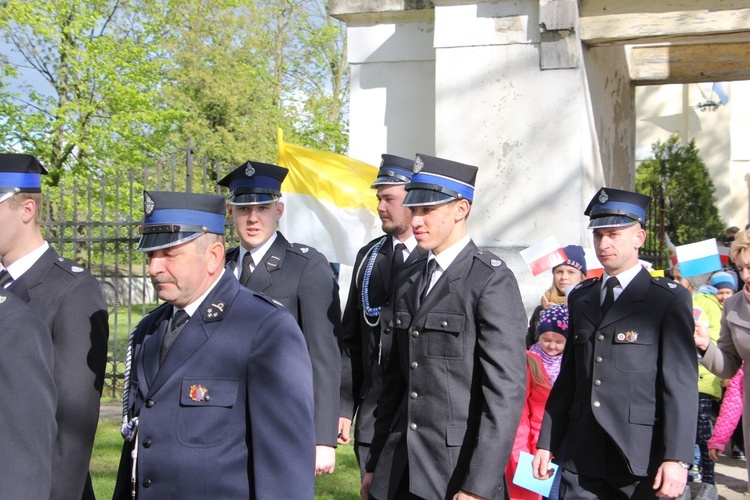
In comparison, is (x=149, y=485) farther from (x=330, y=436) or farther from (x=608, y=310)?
(x=608, y=310)

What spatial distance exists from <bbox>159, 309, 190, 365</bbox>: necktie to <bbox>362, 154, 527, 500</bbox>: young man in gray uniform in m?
1.11

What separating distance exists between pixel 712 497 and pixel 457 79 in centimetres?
394

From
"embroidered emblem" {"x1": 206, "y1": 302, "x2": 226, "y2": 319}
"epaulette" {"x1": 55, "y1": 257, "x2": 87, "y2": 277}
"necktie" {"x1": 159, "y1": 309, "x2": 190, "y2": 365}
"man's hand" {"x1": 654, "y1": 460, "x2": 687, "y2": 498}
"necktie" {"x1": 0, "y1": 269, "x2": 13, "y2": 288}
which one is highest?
"epaulette" {"x1": 55, "y1": 257, "x2": 87, "y2": 277}

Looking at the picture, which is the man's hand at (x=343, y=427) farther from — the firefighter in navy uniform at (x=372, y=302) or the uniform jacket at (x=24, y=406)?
the uniform jacket at (x=24, y=406)

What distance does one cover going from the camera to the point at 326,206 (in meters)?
7.05

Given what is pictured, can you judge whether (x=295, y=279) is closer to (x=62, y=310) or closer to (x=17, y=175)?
(x=62, y=310)

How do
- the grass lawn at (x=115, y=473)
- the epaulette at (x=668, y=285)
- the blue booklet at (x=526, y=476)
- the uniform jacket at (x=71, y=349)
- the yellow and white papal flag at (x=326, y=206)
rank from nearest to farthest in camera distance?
the uniform jacket at (x=71, y=349)
the epaulette at (x=668, y=285)
the blue booklet at (x=526, y=476)
the grass lawn at (x=115, y=473)
the yellow and white papal flag at (x=326, y=206)

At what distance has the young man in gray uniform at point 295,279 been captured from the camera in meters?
4.58

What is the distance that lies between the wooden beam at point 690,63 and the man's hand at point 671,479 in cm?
719

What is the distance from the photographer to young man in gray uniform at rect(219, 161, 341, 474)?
180 inches

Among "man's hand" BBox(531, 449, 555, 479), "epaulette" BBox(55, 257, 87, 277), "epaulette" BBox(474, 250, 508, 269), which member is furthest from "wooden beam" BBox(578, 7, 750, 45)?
"epaulette" BBox(55, 257, 87, 277)

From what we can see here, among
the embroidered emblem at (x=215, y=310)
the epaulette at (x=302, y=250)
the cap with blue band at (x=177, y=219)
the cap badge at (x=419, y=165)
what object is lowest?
the embroidered emblem at (x=215, y=310)

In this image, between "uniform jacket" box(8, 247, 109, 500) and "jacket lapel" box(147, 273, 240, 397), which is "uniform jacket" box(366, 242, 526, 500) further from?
"uniform jacket" box(8, 247, 109, 500)

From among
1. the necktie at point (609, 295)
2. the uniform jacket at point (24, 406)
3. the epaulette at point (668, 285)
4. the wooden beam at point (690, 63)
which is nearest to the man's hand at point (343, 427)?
the necktie at point (609, 295)
